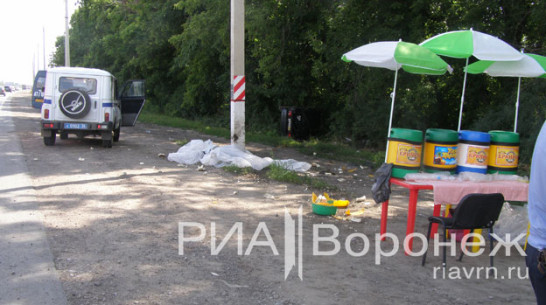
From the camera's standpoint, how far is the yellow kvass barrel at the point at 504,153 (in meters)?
6.21

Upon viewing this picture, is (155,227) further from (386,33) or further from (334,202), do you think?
(386,33)

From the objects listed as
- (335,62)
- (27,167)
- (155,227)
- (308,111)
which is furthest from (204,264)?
(308,111)

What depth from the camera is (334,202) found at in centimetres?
776

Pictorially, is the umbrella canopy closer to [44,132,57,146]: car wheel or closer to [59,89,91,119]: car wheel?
[59,89,91,119]: car wheel

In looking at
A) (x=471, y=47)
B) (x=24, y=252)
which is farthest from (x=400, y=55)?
(x=24, y=252)

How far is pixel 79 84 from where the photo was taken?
13070mm

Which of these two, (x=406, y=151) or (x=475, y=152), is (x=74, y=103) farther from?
(x=475, y=152)

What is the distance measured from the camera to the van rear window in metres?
12.9

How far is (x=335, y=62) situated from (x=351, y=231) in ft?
33.6

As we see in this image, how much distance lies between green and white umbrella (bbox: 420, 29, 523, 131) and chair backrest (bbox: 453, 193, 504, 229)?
196cm

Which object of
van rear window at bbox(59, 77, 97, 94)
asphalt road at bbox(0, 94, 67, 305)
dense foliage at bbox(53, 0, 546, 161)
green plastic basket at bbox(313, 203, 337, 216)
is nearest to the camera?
asphalt road at bbox(0, 94, 67, 305)

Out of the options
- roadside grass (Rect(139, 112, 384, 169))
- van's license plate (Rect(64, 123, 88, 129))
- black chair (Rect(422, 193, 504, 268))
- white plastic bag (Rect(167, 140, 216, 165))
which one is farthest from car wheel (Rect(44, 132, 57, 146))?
black chair (Rect(422, 193, 504, 268))

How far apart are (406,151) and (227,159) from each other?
586cm

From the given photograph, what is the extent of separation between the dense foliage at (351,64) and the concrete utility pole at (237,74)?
4623 millimetres
